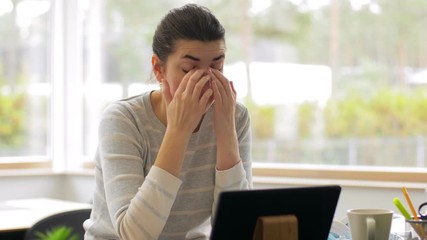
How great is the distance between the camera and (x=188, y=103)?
1927mm

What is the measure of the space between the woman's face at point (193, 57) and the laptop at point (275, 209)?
55 centimetres

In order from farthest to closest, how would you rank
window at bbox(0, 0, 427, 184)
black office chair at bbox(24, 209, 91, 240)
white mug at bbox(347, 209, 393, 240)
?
1. window at bbox(0, 0, 427, 184)
2. black office chair at bbox(24, 209, 91, 240)
3. white mug at bbox(347, 209, 393, 240)

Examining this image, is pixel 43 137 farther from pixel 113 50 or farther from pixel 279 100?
pixel 279 100

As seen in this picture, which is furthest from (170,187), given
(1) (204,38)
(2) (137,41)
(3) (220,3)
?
(2) (137,41)

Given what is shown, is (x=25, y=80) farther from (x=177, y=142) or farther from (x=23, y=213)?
(x=177, y=142)

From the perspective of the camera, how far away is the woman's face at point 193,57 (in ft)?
6.36

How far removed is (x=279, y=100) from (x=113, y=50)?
1.17 meters

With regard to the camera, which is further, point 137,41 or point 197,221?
point 137,41

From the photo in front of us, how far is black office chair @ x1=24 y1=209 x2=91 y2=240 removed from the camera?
2.26 metres

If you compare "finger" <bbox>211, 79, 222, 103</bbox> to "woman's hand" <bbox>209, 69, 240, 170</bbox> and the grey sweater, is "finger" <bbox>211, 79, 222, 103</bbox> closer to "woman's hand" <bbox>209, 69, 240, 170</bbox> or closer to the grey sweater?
"woman's hand" <bbox>209, 69, 240, 170</bbox>

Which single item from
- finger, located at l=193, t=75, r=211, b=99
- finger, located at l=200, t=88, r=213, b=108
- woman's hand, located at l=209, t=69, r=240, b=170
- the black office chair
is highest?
finger, located at l=193, t=75, r=211, b=99

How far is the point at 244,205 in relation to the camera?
1.42 metres

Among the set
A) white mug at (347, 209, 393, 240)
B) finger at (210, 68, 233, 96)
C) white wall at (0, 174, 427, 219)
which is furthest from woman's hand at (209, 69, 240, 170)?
white wall at (0, 174, 427, 219)

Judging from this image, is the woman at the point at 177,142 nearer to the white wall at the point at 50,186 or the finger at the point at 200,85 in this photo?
the finger at the point at 200,85
